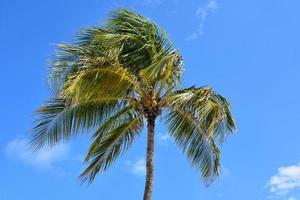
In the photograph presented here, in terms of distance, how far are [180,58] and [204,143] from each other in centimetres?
227

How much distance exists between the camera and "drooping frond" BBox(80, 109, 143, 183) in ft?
55.0

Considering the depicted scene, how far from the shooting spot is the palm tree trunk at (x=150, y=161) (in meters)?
15.2

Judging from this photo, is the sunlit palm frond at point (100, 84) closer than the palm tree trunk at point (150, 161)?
Yes

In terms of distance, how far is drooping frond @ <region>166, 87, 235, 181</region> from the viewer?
1552 cm

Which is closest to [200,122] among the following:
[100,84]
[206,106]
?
[206,106]

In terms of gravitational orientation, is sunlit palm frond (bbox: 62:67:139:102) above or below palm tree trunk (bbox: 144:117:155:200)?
above

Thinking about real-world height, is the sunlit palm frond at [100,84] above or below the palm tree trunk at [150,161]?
above

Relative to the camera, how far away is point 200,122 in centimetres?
1591

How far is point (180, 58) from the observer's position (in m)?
16.3

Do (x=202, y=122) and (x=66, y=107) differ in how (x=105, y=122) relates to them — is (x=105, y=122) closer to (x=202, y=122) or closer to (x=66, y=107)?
(x=66, y=107)

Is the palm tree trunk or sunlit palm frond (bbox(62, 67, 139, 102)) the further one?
the palm tree trunk

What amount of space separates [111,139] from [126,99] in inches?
58.2

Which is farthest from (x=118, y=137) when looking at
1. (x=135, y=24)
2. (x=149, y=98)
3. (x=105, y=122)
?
(x=135, y=24)

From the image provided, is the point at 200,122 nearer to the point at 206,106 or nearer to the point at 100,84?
the point at 206,106
